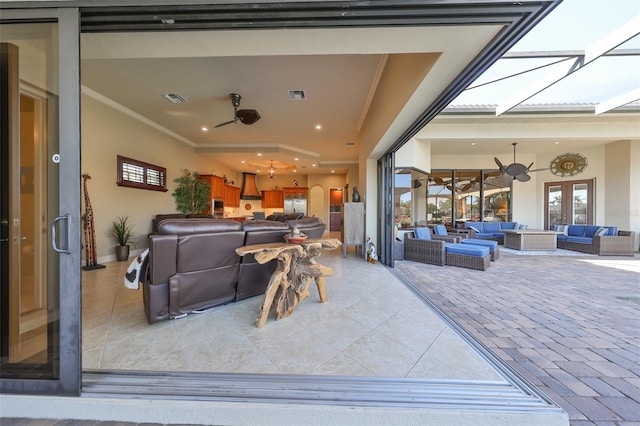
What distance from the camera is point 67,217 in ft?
4.11

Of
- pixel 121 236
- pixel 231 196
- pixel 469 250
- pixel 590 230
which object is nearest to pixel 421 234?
pixel 469 250

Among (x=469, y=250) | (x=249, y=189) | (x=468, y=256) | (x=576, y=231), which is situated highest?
(x=249, y=189)

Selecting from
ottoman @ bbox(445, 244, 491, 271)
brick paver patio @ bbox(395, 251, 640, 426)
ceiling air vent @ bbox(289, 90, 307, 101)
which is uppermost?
ceiling air vent @ bbox(289, 90, 307, 101)

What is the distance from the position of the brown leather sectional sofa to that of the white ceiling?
5.23 feet

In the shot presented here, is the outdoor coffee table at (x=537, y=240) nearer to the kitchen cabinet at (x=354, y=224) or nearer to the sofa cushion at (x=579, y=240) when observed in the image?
the sofa cushion at (x=579, y=240)

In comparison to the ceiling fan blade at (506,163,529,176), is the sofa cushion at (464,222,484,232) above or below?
below

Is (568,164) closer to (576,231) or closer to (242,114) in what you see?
(576,231)

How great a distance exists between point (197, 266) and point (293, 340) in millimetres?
1228

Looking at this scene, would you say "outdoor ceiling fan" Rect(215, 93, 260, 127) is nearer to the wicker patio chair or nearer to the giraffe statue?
the giraffe statue

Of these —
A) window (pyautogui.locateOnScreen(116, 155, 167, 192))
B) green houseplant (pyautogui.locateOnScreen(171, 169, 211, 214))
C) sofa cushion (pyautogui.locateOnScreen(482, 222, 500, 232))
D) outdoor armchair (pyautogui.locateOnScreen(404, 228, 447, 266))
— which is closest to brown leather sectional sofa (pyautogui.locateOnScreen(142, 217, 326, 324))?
outdoor armchair (pyautogui.locateOnScreen(404, 228, 447, 266))

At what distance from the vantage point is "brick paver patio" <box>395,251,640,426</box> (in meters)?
1.43

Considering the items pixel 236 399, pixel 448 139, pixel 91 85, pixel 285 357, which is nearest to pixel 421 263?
pixel 448 139

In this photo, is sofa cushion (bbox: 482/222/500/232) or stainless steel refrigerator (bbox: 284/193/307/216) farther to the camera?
stainless steel refrigerator (bbox: 284/193/307/216)

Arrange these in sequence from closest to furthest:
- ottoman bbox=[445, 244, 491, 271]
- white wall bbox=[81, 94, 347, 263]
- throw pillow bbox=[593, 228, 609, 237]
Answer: white wall bbox=[81, 94, 347, 263]
ottoman bbox=[445, 244, 491, 271]
throw pillow bbox=[593, 228, 609, 237]
